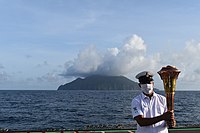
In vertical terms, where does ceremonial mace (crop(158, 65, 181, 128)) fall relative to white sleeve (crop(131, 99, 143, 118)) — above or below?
above

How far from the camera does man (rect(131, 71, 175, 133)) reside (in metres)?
3.71

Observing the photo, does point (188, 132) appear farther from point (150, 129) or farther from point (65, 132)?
point (150, 129)

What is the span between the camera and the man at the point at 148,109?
12.2ft

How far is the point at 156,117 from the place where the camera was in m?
3.67

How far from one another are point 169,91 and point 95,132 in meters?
5.55

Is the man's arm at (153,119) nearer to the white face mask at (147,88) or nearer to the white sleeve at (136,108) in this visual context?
the white sleeve at (136,108)

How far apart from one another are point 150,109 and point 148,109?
0.08ft

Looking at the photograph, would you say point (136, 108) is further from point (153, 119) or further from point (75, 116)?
point (75, 116)

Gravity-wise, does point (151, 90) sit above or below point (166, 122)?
above

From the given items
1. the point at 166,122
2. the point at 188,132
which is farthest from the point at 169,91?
the point at 188,132

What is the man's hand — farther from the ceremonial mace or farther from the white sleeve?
the white sleeve

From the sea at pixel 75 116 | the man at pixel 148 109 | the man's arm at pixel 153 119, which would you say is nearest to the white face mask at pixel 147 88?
the man at pixel 148 109

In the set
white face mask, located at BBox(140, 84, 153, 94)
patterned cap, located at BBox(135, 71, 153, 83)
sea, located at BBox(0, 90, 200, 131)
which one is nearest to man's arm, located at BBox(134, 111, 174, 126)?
white face mask, located at BBox(140, 84, 153, 94)

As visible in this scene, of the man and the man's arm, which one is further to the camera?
the man
